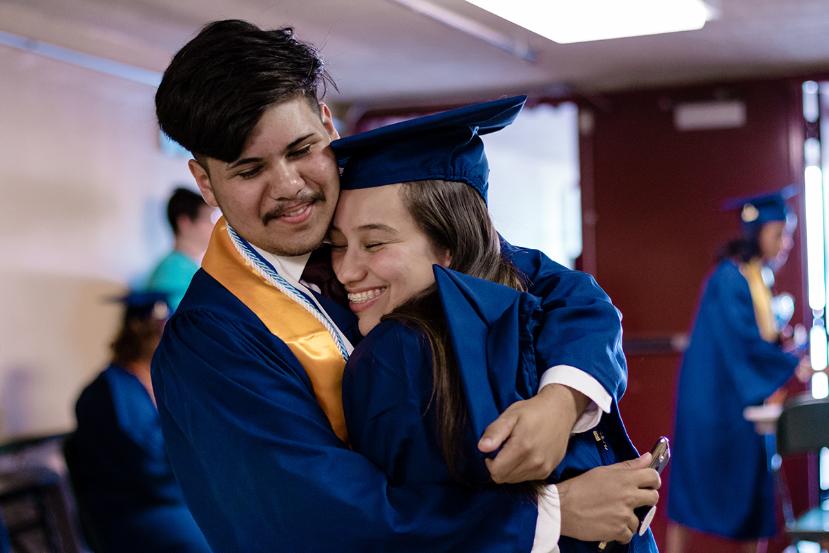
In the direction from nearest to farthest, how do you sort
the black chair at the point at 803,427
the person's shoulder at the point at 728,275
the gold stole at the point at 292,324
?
the gold stole at the point at 292,324, the black chair at the point at 803,427, the person's shoulder at the point at 728,275

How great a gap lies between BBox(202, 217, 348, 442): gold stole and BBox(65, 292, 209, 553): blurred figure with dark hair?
7.69 feet

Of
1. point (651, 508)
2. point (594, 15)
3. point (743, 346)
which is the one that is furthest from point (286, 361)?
point (743, 346)

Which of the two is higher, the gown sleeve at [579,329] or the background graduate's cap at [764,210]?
the gown sleeve at [579,329]

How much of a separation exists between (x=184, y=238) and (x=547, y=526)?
147 inches

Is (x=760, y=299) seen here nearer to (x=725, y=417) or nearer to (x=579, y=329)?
(x=725, y=417)

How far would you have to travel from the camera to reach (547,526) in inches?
48.4

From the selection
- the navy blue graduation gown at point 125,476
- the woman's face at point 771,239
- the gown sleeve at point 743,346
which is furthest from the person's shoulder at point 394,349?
the woman's face at point 771,239

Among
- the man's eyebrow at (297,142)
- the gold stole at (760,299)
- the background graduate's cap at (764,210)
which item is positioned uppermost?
the man's eyebrow at (297,142)

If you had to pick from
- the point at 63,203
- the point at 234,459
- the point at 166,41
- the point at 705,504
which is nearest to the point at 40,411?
the point at 63,203

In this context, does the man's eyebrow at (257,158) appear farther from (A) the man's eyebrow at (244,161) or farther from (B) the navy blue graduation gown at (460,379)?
(B) the navy blue graduation gown at (460,379)

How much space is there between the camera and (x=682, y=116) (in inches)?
249

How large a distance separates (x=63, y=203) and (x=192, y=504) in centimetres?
376

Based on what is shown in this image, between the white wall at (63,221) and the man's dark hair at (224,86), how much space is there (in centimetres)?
344

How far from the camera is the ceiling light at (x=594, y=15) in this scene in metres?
3.49
